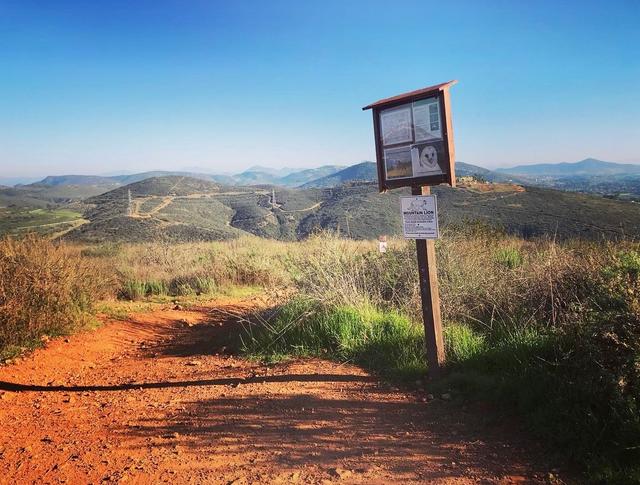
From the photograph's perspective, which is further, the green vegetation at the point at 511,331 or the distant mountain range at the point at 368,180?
the distant mountain range at the point at 368,180

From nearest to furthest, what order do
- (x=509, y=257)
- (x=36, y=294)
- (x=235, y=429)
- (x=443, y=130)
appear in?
(x=235, y=429) < (x=443, y=130) < (x=36, y=294) < (x=509, y=257)

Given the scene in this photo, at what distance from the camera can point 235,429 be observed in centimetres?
337

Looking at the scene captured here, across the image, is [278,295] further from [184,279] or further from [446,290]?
[184,279]

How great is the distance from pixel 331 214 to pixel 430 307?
30.4 m

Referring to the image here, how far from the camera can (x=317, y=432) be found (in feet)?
10.7

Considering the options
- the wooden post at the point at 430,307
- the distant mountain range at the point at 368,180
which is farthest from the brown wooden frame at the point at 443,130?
the distant mountain range at the point at 368,180

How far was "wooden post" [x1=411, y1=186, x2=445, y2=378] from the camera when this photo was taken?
404 centimetres


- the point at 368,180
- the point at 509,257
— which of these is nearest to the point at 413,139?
the point at 509,257

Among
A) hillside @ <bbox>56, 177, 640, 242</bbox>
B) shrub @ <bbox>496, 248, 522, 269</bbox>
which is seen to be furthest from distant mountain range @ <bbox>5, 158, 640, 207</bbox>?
shrub @ <bbox>496, 248, 522, 269</bbox>

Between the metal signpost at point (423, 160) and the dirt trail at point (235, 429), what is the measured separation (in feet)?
2.68

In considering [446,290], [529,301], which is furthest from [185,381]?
[529,301]

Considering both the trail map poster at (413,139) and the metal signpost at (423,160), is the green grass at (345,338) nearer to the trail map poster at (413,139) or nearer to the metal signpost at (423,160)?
the metal signpost at (423,160)

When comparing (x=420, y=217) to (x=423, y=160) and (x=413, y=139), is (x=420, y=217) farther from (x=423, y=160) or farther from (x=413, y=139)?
(x=413, y=139)

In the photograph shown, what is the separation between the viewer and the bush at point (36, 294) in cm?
532
